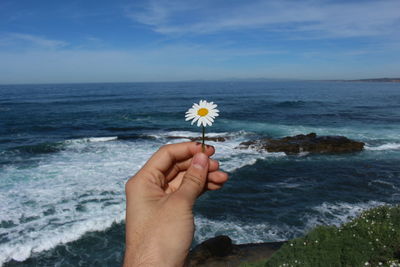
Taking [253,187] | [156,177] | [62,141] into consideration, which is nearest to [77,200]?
[253,187]

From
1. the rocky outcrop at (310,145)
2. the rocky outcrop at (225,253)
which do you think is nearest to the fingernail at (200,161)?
the rocky outcrop at (225,253)

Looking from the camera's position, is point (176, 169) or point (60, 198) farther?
point (60, 198)

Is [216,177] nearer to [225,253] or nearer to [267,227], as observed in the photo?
[225,253]

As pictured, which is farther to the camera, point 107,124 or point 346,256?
point 107,124

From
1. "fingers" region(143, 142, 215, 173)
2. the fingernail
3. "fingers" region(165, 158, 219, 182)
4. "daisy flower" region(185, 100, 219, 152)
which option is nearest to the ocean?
"fingers" region(165, 158, 219, 182)

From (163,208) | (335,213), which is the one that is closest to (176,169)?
(163,208)

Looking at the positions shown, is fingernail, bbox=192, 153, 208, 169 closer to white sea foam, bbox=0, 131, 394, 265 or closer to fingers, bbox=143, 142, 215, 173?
fingers, bbox=143, 142, 215, 173

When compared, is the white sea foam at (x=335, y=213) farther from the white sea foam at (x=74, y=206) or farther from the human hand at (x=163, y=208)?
the human hand at (x=163, y=208)

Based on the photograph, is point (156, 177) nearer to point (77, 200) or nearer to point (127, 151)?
point (77, 200)
